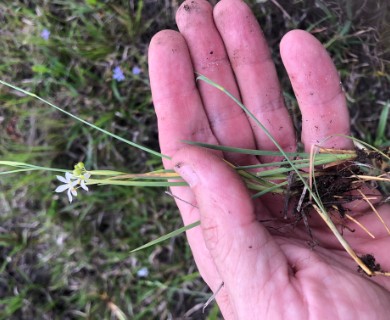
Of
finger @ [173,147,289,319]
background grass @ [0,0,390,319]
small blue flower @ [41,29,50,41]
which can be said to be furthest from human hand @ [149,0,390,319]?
small blue flower @ [41,29,50,41]

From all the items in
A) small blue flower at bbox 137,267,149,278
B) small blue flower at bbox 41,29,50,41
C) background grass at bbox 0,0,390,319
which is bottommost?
small blue flower at bbox 137,267,149,278

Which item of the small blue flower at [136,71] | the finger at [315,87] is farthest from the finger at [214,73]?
the small blue flower at [136,71]

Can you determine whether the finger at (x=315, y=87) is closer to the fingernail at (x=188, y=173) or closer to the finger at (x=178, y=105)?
the finger at (x=178, y=105)

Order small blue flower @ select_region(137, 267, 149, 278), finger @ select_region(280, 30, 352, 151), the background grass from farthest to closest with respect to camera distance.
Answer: small blue flower @ select_region(137, 267, 149, 278) → the background grass → finger @ select_region(280, 30, 352, 151)

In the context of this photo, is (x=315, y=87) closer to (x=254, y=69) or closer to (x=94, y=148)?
(x=254, y=69)

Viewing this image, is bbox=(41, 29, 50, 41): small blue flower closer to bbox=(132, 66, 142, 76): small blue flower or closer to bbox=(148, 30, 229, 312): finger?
bbox=(132, 66, 142, 76): small blue flower

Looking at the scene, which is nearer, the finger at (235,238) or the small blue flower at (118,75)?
the finger at (235,238)

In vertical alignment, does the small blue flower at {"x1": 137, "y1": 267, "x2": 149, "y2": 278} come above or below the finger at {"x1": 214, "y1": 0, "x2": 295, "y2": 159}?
below
